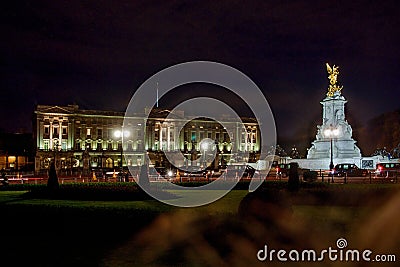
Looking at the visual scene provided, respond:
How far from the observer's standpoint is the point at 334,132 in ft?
205

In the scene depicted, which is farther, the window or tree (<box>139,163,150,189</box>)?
Answer: the window

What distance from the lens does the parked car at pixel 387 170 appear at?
1781 inches

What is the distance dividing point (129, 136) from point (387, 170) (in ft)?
275

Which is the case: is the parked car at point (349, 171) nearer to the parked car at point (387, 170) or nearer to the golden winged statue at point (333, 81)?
the parked car at point (387, 170)

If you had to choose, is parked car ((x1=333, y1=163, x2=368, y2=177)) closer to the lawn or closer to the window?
the lawn

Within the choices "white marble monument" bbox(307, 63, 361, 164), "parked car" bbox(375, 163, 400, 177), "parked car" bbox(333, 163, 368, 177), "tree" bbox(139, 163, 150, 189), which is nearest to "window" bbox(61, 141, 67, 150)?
"white marble monument" bbox(307, 63, 361, 164)

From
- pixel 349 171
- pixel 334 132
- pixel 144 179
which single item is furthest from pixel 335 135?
pixel 144 179

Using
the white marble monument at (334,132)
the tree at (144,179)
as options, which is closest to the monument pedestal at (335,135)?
the white marble monument at (334,132)

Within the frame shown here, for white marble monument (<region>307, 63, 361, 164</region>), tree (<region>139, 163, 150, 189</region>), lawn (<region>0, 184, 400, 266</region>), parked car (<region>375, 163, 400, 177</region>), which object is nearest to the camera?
lawn (<region>0, 184, 400, 266</region>)

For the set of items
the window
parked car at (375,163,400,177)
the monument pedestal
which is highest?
the monument pedestal

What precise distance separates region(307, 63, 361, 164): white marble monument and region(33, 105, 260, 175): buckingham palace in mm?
48814

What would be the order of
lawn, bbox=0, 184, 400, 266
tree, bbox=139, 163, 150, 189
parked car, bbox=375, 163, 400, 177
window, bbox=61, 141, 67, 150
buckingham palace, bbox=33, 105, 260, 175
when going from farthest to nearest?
window, bbox=61, 141, 67, 150
buckingham palace, bbox=33, 105, 260, 175
parked car, bbox=375, 163, 400, 177
tree, bbox=139, 163, 150, 189
lawn, bbox=0, 184, 400, 266

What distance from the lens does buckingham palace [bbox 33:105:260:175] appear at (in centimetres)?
11488

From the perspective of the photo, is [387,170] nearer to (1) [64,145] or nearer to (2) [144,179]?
(2) [144,179]
